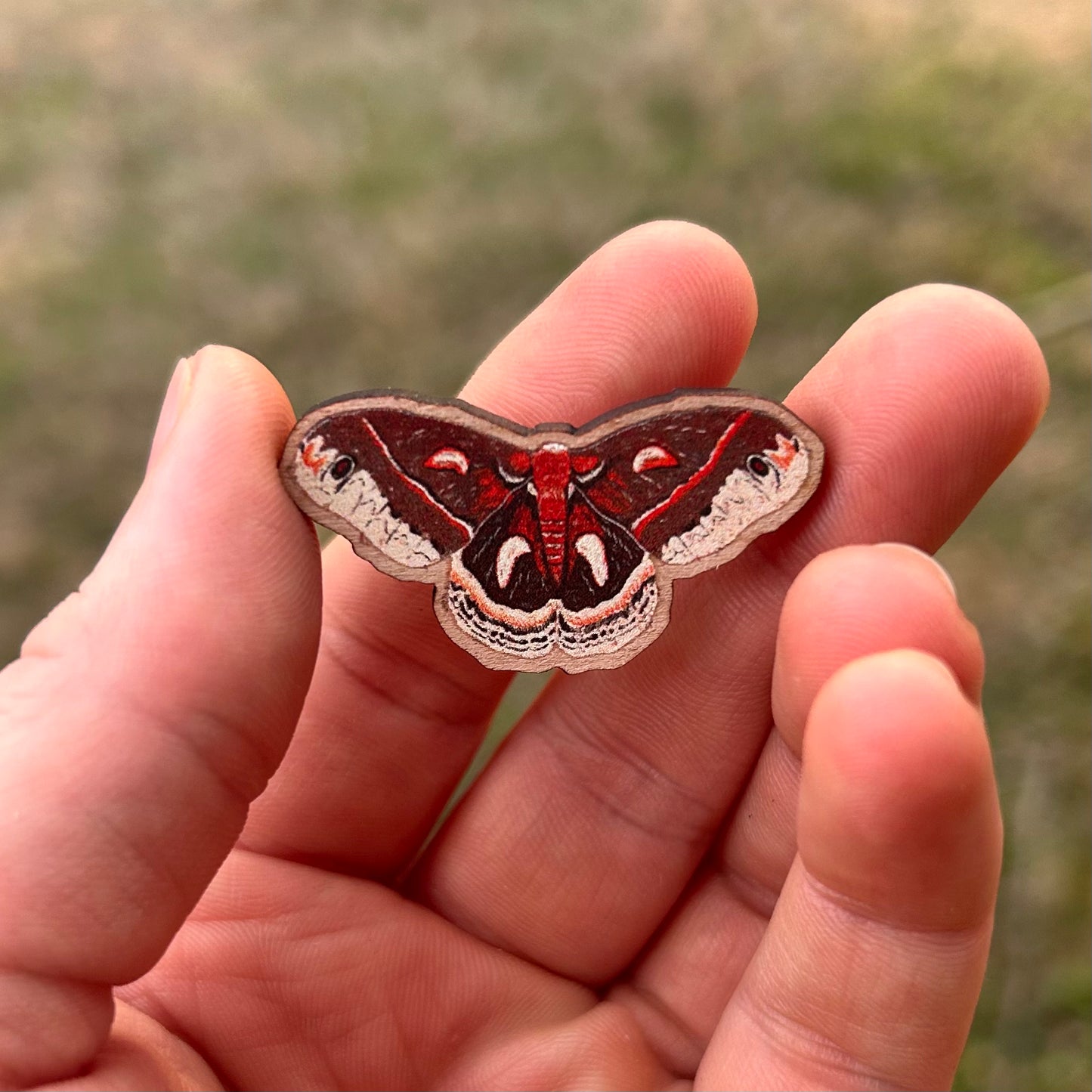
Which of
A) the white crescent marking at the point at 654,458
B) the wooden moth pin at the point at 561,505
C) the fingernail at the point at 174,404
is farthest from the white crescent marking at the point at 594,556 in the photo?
the fingernail at the point at 174,404

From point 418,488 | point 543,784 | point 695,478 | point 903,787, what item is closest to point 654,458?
point 695,478

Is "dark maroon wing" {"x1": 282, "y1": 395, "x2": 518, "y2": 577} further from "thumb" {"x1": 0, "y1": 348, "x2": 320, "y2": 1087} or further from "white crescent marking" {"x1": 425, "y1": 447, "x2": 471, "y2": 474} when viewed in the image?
"thumb" {"x1": 0, "y1": 348, "x2": 320, "y2": 1087}

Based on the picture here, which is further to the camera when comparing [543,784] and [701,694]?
[543,784]

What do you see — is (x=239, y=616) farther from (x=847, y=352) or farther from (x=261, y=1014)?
(x=847, y=352)

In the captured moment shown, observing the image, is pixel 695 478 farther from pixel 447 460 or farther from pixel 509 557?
pixel 447 460

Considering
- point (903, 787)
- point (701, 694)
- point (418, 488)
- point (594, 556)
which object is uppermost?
point (418, 488)

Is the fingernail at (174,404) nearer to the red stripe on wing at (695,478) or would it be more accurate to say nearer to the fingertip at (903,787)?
the red stripe on wing at (695,478)

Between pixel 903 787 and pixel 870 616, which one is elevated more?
pixel 870 616

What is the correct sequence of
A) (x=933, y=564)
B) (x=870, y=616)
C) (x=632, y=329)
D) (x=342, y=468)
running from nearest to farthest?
(x=870, y=616)
(x=933, y=564)
(x=342, y=468)
(x=632, y=329)
